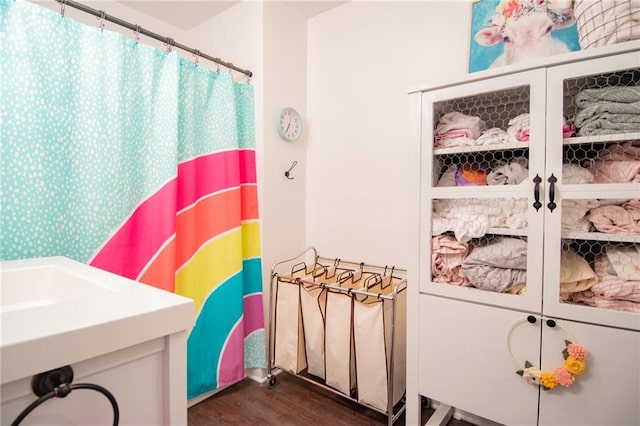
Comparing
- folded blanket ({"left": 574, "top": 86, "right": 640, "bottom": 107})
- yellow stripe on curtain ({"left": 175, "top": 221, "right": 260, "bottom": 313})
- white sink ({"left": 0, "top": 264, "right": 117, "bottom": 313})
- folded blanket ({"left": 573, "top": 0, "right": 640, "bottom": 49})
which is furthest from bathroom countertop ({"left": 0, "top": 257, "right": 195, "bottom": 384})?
folded blanket ({"left": 573, "top": 0, "right": 640, "bottom": 49})

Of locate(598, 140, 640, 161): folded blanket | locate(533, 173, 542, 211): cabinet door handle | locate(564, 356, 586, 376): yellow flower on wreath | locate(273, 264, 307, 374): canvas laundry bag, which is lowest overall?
locate(273, 264, 307, 374): canvas laundry bag

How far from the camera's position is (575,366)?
1.08 m

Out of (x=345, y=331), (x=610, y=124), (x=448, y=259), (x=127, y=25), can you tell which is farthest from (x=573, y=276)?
(x=127, y=25)

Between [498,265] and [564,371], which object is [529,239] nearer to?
[498,265]

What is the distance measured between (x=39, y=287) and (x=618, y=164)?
199cm

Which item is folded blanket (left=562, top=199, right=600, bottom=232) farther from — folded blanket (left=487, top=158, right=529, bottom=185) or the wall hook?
the wall hook

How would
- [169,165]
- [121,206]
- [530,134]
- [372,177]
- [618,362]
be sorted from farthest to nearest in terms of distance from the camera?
[372,177] → [169,165] → [121,206] → [530,134] → [618,362]

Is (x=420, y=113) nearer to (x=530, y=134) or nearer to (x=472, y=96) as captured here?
(x=472, y=96)

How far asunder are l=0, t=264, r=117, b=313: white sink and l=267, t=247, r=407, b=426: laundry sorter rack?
112 cm

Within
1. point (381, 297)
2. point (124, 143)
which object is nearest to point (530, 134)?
point (381, 297)

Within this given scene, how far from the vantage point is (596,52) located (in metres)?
1.07

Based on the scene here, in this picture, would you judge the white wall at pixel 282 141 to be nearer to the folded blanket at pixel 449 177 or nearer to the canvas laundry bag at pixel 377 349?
the canvas laundry bag at pixel 377 349

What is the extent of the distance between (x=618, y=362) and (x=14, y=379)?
157 centimetres

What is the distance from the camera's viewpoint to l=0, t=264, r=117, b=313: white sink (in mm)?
929
